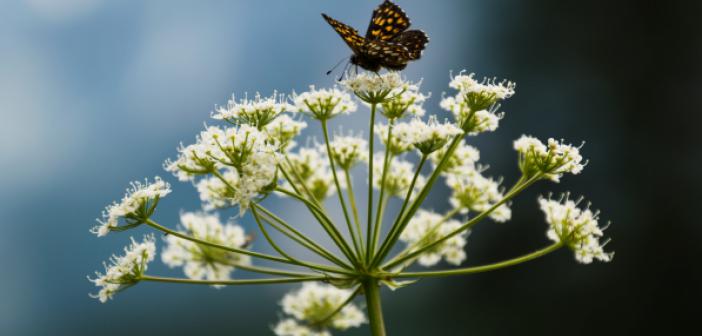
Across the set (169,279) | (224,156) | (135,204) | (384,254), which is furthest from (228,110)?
(384,254)

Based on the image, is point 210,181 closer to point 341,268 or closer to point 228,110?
point 228,110

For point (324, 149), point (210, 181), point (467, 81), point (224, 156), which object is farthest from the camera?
point (324, 149)

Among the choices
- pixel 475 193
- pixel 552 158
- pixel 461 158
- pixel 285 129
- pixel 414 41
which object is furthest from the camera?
pixel 475 193

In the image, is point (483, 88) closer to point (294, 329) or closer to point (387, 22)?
point (387, 22)

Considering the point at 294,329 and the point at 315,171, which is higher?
the point at 315,171

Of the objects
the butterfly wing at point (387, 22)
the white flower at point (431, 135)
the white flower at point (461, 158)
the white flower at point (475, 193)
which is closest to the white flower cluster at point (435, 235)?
the white flower at point (475, 193)

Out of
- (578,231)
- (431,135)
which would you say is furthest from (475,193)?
(431,135)

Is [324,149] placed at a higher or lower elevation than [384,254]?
higher

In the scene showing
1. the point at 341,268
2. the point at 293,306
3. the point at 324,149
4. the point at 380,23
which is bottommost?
the point at 341,268
